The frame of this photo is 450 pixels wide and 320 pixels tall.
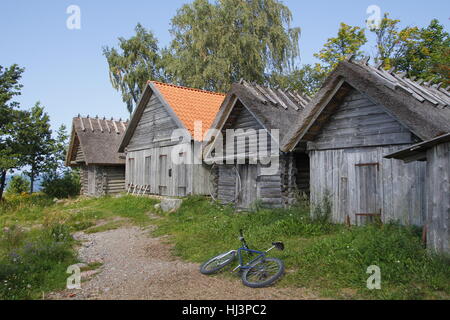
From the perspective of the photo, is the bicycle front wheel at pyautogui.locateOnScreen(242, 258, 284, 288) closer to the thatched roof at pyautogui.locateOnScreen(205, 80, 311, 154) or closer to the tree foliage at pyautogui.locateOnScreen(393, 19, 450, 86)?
the thatched roof at pyautogui.locateOnScreen(205, 80, 311, 154)

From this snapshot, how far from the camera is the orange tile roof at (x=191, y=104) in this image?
15234 mm

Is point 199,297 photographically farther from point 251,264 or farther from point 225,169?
point 225,169

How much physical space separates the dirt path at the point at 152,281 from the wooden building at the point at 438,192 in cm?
259

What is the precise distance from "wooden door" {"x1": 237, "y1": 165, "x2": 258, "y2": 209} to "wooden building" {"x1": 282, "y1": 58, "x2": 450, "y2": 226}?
9.16 ft

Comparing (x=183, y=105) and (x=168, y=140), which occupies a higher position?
(x=183, y=105)

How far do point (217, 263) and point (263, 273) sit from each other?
1164 millimetres

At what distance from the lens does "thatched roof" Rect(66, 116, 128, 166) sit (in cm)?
2081

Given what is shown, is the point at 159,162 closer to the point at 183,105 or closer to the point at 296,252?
the point at 183,105

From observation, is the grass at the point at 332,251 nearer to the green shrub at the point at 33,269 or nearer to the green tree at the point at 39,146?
the green shrub at the point at 33,269

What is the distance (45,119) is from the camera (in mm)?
25219

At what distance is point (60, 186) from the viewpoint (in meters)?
24.0

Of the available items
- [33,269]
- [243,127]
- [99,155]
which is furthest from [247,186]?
[99,155]

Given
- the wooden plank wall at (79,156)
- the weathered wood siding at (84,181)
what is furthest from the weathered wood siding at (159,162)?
the weathered wood siding at (84,181)
